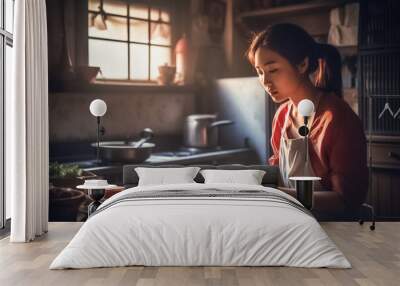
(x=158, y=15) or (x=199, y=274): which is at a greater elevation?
(x=158, y=15)

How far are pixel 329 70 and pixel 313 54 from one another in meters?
0.25

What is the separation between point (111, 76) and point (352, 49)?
8.95 feet

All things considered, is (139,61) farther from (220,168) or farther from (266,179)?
(266,179)

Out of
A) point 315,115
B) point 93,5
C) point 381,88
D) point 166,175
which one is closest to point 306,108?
point 315,115

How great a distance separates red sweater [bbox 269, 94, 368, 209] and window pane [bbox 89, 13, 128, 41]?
237 cm

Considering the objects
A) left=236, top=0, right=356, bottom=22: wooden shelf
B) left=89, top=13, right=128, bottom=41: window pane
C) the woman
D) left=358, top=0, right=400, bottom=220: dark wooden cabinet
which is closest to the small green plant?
left=89, top=13, right=128, bottom=41: window pane

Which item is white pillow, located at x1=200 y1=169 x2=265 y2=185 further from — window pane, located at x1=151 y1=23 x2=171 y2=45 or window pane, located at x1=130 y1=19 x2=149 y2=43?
window pane, located at x1=130 y1=19 x2=149 y2=43

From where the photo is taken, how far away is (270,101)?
7586 mm

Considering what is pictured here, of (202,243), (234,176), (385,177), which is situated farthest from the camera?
(385,177)

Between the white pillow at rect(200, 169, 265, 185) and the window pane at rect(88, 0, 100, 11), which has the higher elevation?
the window pane at rect(88, 0, 100, 11)

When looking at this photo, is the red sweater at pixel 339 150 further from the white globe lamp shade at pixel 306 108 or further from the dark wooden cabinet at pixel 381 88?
the white globe lamp shade at pixel 306 108

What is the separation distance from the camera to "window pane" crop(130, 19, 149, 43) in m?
7.62

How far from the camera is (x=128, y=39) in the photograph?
7609mm

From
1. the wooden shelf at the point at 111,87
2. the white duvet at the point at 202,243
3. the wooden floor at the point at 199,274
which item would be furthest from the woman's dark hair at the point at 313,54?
the white duvet at the point at 202,243
